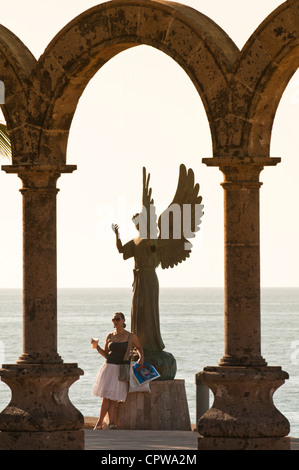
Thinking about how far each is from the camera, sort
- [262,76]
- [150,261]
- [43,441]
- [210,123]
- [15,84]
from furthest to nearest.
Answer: [150,261] → [15,84] → [43,441] → [210,123] → [262,76]

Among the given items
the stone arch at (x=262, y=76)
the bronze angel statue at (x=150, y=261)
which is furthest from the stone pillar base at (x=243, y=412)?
the bronze angel statue at (x=150, y=261)

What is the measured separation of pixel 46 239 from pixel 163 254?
5145mm

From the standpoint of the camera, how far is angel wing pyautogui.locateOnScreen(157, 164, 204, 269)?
18.3 m

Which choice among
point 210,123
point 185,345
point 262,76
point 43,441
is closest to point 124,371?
point 43,441

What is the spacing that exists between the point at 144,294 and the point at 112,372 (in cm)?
145

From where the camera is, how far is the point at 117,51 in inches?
527

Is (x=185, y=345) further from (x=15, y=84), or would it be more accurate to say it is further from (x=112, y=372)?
(x=15, y=84)

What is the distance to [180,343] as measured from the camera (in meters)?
80.1

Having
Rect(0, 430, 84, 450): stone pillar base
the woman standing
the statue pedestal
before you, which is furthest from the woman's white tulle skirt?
Rect(0, 430, 84, 450): stone pillar base

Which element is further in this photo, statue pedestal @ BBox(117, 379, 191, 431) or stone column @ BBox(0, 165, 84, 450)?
statue pedestal @ BBox(117, 379, 191, 431)

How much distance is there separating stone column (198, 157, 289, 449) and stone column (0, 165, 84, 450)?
4.33ft

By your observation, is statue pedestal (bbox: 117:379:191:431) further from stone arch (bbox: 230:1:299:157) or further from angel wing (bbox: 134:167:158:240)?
stone arch (bbox: 230:1:299:157)

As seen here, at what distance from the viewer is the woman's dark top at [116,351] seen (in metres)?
16.4

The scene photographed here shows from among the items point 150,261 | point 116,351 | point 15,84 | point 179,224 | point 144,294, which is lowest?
A: point 116,351
